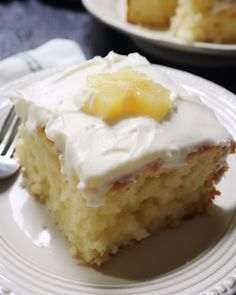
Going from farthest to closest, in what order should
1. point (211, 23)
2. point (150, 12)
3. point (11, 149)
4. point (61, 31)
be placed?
point (61, 31), point (150, 12), point (211, 23), point (11, 149)

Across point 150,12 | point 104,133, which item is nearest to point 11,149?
point 104,133

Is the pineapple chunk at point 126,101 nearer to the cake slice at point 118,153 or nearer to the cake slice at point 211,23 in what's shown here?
the cake slice at point 118,153

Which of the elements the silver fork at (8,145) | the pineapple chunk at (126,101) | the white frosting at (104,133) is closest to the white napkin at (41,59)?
Result: the silver fork at (8,145)

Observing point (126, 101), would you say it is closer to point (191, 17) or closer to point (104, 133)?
point (104, 133)

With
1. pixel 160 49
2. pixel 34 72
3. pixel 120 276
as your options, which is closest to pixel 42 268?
pixel 120 276

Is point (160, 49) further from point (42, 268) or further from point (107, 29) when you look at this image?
point (42, 268)

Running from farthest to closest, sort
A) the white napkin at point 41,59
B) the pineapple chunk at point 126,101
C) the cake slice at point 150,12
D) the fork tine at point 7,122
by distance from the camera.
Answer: the cake slice at point 150,12, the white napkin at point 41,59, the fork tine at point 7,122, the pineapple chunk at point 126,101
